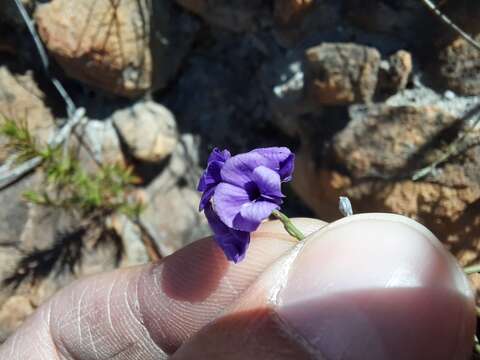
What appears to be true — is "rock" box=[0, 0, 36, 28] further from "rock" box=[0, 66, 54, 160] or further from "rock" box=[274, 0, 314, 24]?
"rock" box=[274, 0, 314, 24]

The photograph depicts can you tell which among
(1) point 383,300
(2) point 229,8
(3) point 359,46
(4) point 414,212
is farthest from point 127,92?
(1) point 383,300

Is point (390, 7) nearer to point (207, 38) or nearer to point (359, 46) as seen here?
point (359, 46)

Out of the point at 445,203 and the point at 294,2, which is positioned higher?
the point at 294,2

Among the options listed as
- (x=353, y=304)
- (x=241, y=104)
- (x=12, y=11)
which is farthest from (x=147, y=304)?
(x=12, y=11)

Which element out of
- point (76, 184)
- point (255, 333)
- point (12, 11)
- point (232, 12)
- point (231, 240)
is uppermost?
point (232, 12)

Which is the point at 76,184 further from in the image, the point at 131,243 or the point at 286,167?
the point at 286,167

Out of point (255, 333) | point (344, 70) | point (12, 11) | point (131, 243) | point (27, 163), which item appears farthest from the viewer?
point (131, 243)
